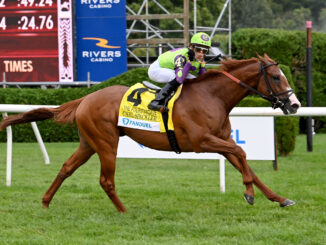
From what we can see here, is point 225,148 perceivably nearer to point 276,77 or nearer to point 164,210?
point 276,77

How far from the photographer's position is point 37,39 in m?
15.1

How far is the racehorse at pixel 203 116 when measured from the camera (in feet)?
18.2

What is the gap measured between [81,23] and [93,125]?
375 inches

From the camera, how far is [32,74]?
50.3 feet

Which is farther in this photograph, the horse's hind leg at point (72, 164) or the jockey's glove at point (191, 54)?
the horse's hind leg at point (72, 164)

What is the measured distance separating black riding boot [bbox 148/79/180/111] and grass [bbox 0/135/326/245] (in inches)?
37.9

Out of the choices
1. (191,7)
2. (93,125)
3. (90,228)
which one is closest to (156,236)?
(90,228)

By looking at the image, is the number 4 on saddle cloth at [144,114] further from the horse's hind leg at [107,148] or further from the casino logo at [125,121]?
the horse's hind leg at [107,148]

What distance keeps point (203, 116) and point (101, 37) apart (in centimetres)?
975

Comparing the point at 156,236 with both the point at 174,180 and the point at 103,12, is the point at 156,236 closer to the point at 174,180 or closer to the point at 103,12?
the point at 174,180

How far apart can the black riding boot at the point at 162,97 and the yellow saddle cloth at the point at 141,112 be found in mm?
69

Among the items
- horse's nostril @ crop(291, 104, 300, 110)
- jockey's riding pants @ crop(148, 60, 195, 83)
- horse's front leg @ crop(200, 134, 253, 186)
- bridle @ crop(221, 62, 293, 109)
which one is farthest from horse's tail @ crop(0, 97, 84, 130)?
horse's nostril @ crop(291, 104, 300, 110)

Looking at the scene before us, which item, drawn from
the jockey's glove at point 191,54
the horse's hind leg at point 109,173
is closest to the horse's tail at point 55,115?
the horse's hind leg at point 109,173

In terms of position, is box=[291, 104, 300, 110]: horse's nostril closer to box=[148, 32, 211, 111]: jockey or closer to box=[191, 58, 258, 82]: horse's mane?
box=[191, 58, 258, 82]: horse's mane
